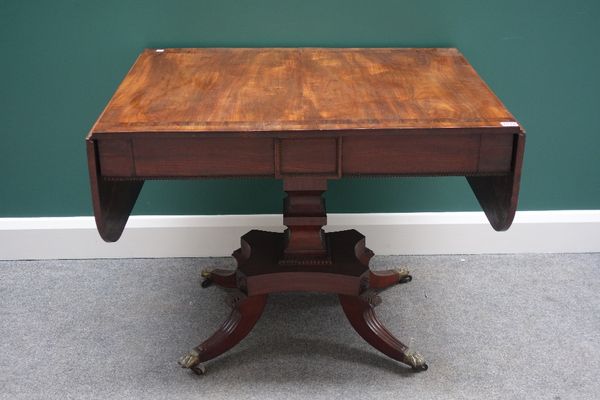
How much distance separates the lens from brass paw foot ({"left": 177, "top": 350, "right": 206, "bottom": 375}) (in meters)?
2.21

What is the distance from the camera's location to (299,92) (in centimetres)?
198

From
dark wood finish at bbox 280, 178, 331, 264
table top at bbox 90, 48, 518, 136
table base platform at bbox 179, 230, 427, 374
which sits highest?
table top at bbox 90, 48, 518, 136

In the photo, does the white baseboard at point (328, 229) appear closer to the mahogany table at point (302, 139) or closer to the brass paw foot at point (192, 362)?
the mahogany table at point (302, 139)

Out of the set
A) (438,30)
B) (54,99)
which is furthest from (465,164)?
(54,99)

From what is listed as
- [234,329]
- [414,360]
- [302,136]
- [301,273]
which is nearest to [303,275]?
[301,273]

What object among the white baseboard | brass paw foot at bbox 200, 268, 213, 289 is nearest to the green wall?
the white baseboard

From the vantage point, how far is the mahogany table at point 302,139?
1.79 meters

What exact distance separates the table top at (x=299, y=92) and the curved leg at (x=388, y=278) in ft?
2.46

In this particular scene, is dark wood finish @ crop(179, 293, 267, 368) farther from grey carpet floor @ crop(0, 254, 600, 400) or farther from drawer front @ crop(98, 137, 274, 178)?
drawer front @ crop(98, 137, 274, 178)

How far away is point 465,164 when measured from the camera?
1836 millimetres

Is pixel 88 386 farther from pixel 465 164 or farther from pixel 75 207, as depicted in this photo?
pixel 465 164

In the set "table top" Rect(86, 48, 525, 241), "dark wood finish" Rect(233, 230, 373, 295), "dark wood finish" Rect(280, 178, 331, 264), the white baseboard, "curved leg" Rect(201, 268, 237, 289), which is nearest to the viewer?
"table top" Rect(86, 48, 525, 241)

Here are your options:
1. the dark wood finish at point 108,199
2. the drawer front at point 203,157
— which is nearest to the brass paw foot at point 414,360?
the drawer front at point 203,157

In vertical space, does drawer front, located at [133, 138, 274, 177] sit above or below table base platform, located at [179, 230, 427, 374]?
above
